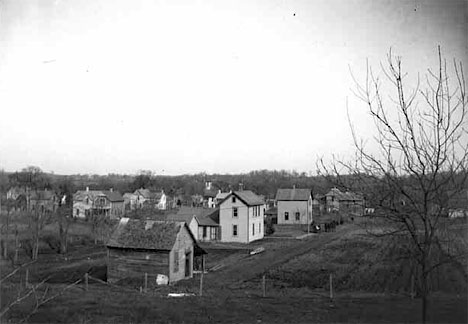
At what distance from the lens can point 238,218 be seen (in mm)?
31969

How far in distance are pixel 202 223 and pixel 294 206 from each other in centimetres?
1196

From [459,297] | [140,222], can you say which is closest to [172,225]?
[140,222]

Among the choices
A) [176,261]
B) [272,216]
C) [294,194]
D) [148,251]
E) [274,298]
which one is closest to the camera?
[274,298]

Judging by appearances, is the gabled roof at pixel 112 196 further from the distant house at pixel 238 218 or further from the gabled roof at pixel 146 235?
the gabled roof at pixel 146 235

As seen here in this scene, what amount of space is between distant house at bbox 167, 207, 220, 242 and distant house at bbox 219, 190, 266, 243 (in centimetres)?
66

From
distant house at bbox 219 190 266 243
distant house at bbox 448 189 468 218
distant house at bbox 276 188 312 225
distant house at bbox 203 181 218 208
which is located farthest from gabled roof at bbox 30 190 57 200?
distant house at bbox 203 181 218 208

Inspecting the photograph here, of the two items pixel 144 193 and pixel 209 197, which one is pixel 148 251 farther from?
pixel 209 197

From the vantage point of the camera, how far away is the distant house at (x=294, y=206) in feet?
133

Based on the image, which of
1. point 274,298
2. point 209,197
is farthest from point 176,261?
point 209,197

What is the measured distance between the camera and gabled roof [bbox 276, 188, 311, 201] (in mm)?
40647

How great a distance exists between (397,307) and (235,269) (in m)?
10.6

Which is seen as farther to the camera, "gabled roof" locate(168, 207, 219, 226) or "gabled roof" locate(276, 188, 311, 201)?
"gabled roof" locate(276, 188, 311, 201)

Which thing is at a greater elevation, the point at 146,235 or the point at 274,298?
the point at 146,235

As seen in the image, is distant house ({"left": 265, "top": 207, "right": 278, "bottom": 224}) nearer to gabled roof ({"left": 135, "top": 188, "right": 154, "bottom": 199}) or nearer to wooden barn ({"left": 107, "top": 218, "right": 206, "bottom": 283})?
gabled roof ({"left": 135, "top": 188, "right": 154, "bottom": 199})
